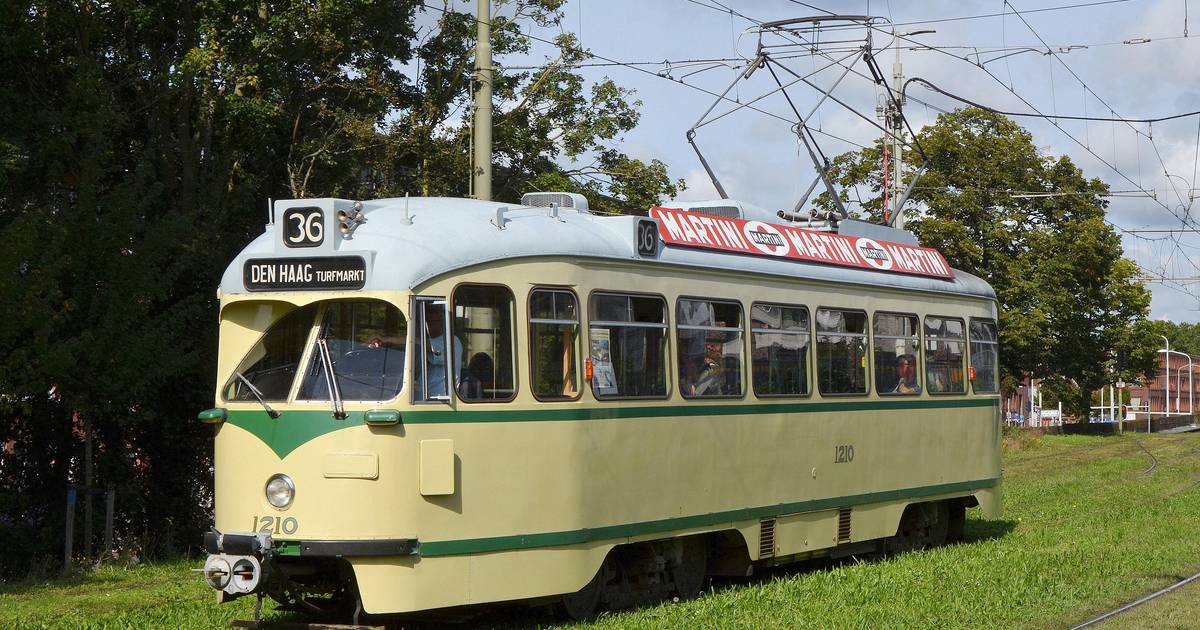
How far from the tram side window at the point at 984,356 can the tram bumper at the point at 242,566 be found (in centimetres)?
944

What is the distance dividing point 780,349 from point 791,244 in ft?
3.51

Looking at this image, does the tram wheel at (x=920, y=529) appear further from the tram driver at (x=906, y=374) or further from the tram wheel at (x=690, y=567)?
the tram wheel at (x=690, y=567)

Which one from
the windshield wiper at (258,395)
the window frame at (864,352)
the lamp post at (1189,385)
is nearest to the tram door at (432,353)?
the windshield wiper at (258,395)

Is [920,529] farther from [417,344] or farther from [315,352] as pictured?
[315,352]

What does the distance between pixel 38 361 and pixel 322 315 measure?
6.89 metres

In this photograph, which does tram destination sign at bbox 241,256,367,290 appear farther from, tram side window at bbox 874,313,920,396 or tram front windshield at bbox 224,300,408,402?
tram side window at bbox 874,313,920,396

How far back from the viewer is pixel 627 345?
11109mm

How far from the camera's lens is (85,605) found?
12.6m

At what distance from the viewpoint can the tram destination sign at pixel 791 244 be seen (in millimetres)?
12016

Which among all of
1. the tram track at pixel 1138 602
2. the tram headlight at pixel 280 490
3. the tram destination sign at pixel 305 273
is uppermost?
the tram destination sign at pixel 305 273

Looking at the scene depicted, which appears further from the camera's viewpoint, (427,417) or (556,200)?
(556,200)

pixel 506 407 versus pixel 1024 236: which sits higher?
pixel 1024 236

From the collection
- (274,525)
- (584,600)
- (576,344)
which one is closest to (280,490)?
(274,525)

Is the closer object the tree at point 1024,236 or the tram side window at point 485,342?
the tram side window at point 485,342
